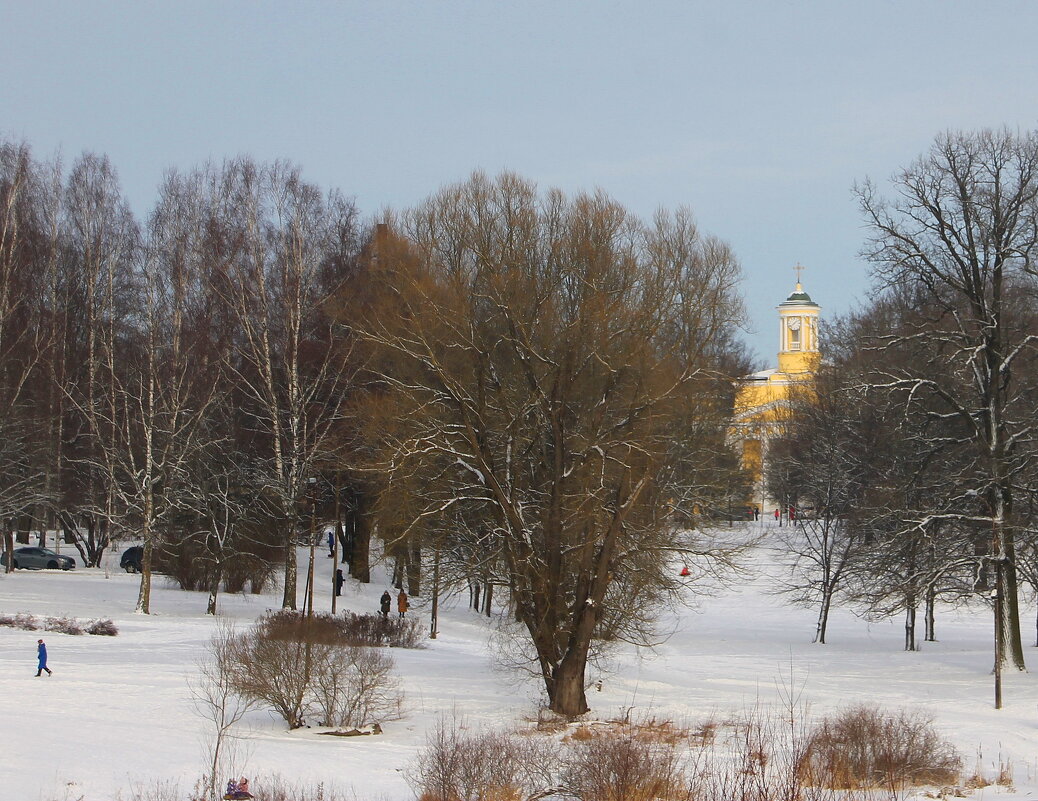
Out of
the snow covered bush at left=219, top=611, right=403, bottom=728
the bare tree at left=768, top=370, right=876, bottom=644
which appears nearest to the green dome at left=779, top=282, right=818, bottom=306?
the bare tree at left=768, top=370, right=876, bottom=644

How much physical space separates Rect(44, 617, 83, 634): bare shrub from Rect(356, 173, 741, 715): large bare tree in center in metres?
9.86

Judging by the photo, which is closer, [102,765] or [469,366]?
[102,765]

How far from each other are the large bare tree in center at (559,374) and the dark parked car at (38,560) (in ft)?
83.0

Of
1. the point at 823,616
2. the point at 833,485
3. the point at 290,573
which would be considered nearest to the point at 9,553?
the point at 290,573

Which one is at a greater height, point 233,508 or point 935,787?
point 233,508

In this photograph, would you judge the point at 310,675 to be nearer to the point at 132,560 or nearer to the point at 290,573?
the point at 290,573

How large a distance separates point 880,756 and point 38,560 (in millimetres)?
35171

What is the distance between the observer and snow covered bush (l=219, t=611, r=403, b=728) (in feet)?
61.2

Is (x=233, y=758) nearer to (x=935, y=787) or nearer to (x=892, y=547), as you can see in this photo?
(x=935, y=787)

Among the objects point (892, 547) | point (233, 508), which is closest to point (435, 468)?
point (892, 547)

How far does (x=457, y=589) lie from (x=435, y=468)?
2.57m

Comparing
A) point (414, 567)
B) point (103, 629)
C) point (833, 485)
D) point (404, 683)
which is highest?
point (833, 485)

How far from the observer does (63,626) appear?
1077 inches

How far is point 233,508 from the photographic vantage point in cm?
3612
